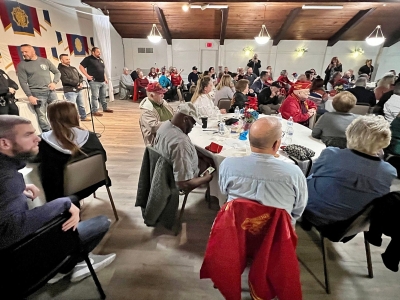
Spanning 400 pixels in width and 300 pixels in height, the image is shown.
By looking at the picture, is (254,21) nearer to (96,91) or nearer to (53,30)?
(96,91)

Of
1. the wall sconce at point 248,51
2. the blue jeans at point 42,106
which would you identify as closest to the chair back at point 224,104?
the blue jeans at point 42,106

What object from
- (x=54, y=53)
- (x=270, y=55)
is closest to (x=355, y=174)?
(x=54, y=53)

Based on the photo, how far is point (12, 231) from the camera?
3.47ft

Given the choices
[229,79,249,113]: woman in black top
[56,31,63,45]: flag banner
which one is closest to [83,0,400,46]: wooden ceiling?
[56,31,63,45]: flag banner

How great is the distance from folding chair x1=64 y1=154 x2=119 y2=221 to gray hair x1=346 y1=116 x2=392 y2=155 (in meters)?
1.86

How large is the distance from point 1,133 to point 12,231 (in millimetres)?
458

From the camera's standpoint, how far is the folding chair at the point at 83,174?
1753 mm

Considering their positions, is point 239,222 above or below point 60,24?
below

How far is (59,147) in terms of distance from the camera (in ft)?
5.66

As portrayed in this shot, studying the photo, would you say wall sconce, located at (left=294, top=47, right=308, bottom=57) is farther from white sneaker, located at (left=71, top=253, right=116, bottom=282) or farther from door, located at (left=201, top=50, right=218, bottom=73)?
white sneaker, located at (left=71, top=253, right=116, bottom=282)

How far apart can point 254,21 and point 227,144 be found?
837cm

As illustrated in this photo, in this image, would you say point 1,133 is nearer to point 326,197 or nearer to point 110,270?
point 110,270

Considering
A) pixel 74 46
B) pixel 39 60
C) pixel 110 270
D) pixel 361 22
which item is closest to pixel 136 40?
pixel 74 46

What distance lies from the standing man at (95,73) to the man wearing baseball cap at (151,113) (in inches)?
151
